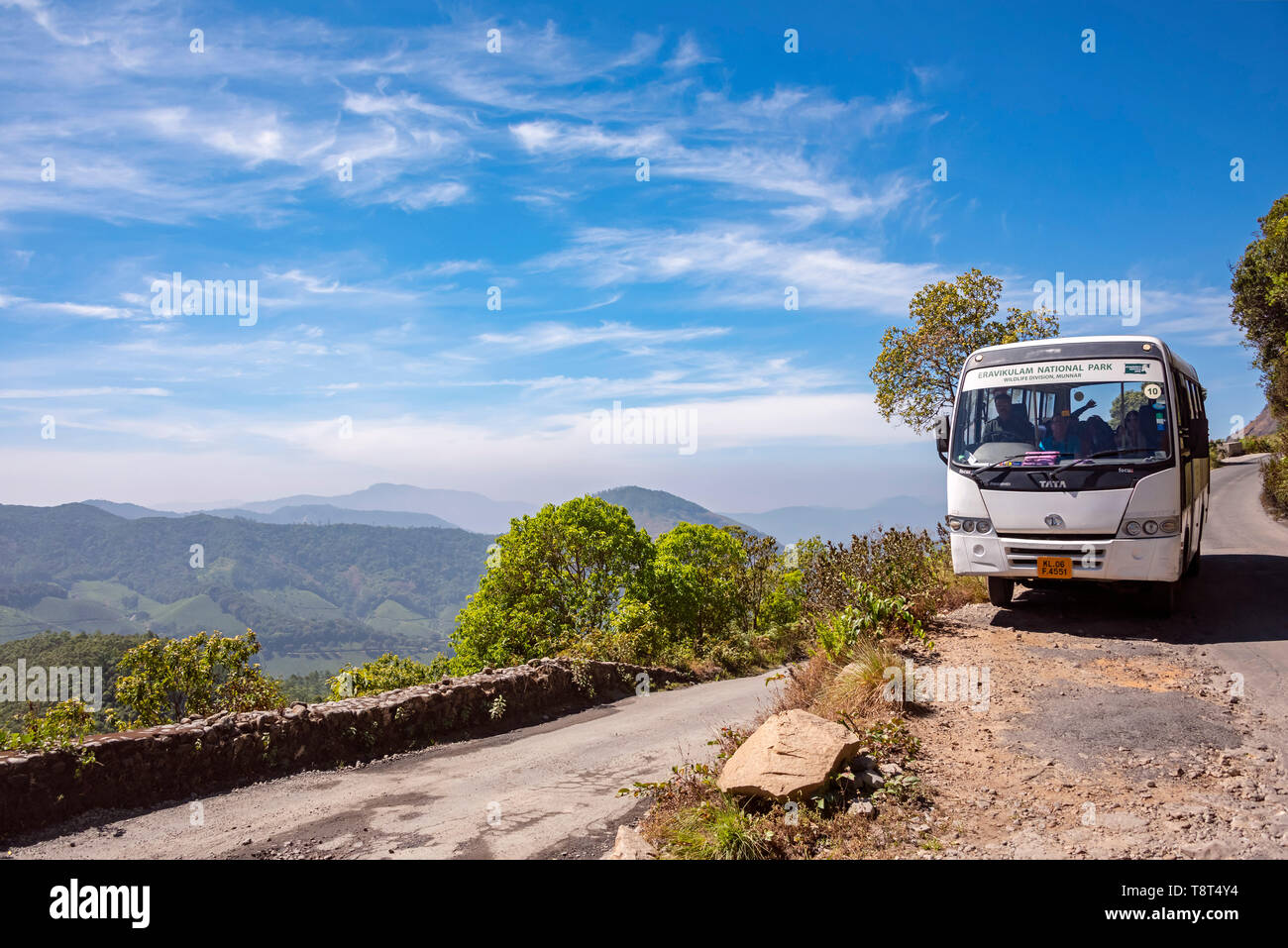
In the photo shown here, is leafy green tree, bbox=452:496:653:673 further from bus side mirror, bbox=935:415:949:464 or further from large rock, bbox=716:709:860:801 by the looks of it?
large rock, bbox=716:709:860:801

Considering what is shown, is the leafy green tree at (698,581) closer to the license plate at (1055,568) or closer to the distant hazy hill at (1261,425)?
the license plate at (1055,568)

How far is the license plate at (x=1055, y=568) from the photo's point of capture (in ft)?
31.0

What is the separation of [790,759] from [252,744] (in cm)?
563

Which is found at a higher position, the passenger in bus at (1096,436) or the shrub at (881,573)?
the passenger in bus at (1096,436)

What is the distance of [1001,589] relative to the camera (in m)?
11.1

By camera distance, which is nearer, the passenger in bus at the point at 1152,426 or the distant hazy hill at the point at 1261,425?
the passenger in bus at the point at 1152,426

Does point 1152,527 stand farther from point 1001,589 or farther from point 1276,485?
point 1276,485

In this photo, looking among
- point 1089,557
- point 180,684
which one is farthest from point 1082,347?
point 180,684

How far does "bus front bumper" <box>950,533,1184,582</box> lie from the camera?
916 centimetres

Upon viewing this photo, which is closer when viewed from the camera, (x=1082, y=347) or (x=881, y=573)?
(x=1082, y=347)

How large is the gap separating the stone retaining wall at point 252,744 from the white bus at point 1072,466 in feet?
22.1

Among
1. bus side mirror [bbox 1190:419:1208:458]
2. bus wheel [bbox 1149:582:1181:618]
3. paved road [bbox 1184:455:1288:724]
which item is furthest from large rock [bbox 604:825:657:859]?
bus side mirror [bbox 1190:419:1208:458]

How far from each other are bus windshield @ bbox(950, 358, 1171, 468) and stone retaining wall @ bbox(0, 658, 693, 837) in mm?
7276

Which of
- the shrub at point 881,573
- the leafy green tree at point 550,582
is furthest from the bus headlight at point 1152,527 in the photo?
the leafy green tree at point 550,582
